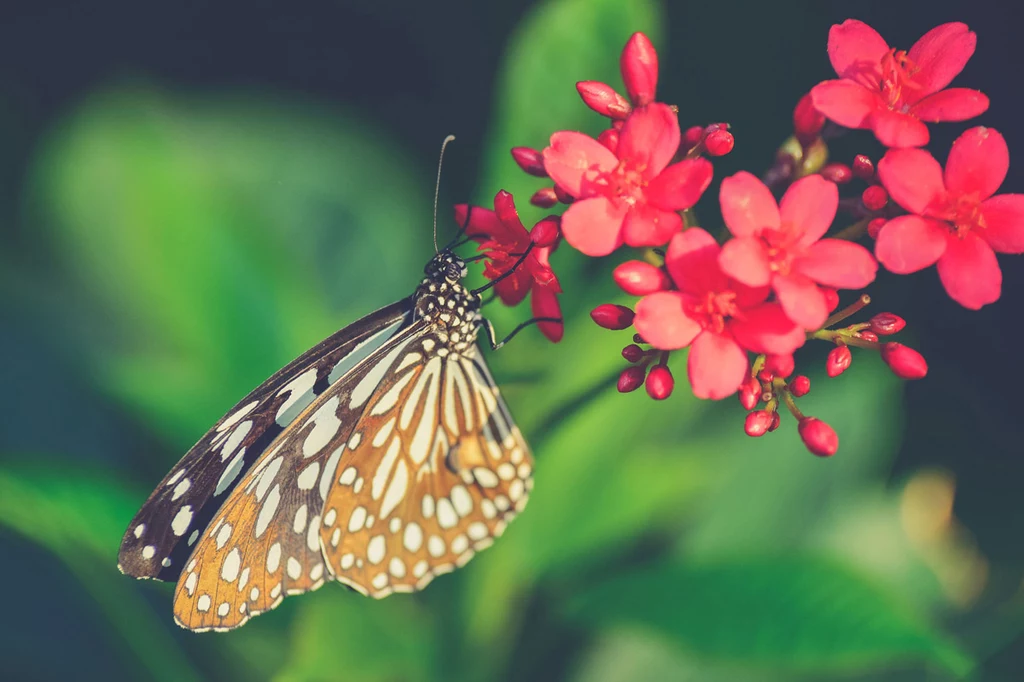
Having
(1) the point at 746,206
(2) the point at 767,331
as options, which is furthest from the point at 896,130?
(2) the point at 767,331

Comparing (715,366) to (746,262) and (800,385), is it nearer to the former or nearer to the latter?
(746,262)

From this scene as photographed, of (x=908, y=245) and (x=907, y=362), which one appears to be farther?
(x=907, y=362)

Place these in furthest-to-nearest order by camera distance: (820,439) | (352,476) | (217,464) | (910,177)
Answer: (352,476), (217,464), (820,439), (910,177)

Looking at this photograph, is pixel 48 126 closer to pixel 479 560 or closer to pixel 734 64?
pixel 479 560

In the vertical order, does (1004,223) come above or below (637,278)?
below

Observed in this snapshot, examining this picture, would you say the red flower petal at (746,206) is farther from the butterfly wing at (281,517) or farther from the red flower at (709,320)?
the butterfly wing at (281,517)

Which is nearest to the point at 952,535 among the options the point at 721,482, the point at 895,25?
the point at 721,482

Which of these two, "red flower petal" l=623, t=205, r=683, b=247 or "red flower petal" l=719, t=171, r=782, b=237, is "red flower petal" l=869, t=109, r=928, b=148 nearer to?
"red flower petal" l=719, t=171, r=782, b=237
